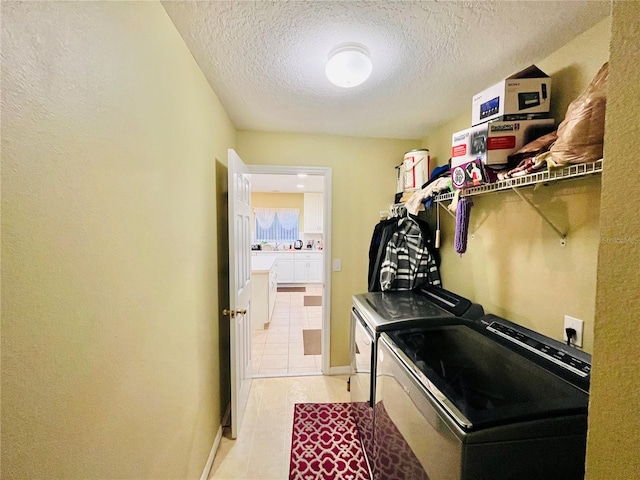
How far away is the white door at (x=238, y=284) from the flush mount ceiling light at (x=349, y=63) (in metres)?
0.81

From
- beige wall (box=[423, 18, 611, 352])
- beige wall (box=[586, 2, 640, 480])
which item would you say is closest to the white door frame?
beige wall (box=[423, 18, 611, 352])

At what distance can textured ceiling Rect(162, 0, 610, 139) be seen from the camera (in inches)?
39.5

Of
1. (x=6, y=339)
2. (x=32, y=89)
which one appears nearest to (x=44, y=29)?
(x=32, y=89)

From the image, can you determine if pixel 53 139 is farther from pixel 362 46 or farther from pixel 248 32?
pixel 362 46

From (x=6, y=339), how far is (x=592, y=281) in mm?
1778

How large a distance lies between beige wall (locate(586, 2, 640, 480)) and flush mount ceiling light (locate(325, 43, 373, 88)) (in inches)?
39.3

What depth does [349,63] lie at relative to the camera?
3.99 ft

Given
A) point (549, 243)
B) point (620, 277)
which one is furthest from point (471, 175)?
point (620, 277)

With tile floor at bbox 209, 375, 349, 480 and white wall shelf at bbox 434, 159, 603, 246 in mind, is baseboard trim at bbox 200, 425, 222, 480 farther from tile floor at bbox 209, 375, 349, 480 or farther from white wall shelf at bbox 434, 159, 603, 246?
white wall shelf at bbox 434, 159, 603, 246

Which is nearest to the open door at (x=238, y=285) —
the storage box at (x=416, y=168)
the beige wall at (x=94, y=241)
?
the beige wall at (x=94, y=241)

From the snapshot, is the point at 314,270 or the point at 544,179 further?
the point at 314,270

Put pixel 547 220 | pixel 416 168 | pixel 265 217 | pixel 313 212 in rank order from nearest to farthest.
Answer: pixel 547 220 → pixel 416 168 → pixel 313 212 → pixel 265 217

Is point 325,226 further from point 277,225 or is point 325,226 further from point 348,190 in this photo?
point 277,225

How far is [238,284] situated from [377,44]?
5.31 ft
